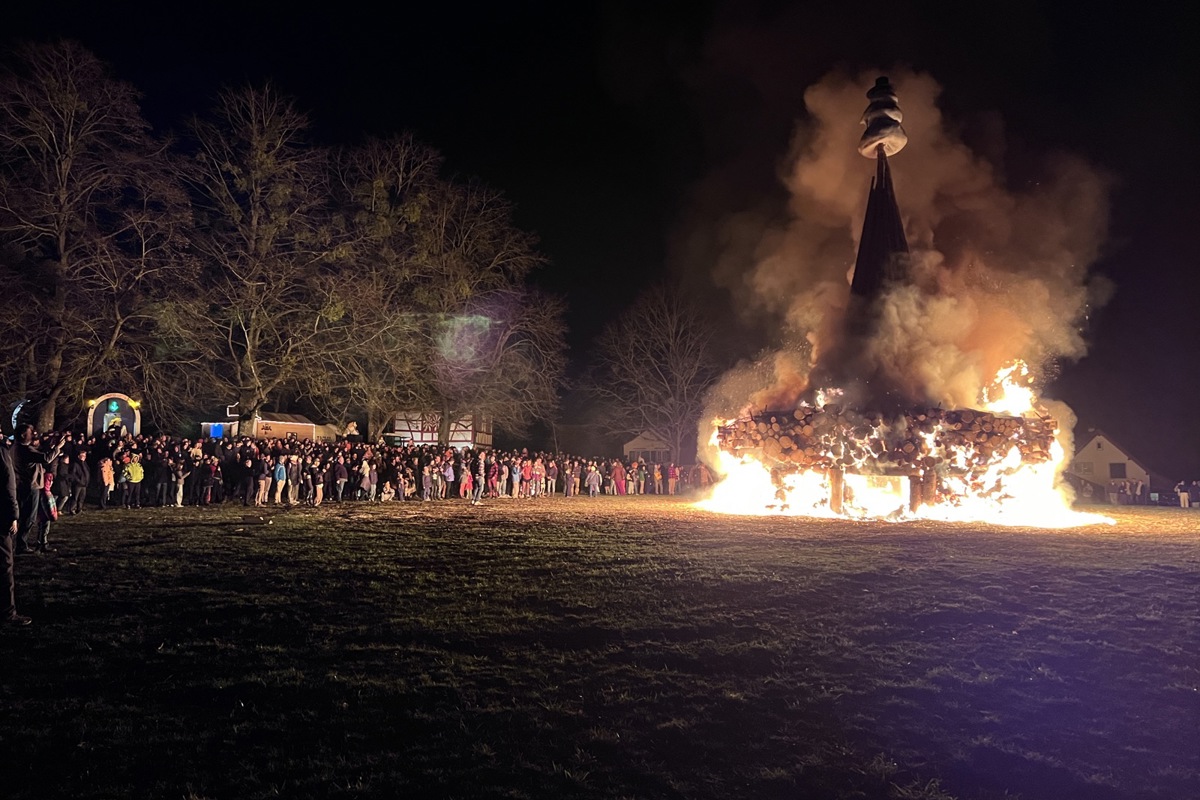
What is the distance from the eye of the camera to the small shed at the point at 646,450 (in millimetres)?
48125

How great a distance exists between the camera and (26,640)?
677 centimetres

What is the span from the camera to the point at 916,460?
18609 mm

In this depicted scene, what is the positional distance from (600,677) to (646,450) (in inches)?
1692

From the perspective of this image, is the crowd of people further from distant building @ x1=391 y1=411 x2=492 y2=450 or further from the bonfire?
the bonfire

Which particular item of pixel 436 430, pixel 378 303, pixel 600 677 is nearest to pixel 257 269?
pixel 378 303

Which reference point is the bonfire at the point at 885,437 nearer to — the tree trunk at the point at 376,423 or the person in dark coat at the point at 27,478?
the tree trunk at the point at 376,423

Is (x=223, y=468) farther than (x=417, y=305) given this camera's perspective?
No

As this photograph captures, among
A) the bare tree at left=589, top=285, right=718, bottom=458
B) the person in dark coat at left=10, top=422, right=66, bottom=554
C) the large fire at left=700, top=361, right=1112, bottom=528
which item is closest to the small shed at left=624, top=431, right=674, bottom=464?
the bare tree at left=589, top=285, right=718, bottom=458

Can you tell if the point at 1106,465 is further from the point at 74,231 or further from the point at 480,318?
the point at 74,231

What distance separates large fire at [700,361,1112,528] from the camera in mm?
18422

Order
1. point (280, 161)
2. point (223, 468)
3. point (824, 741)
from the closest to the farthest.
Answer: point (824, 741) < point (223, 468) < point (280, 161)

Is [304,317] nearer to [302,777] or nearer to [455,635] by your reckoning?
[455,635]

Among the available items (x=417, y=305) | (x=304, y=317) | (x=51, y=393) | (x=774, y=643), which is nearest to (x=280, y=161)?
(x=304, y=317)

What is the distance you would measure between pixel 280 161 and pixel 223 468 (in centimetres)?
1060
